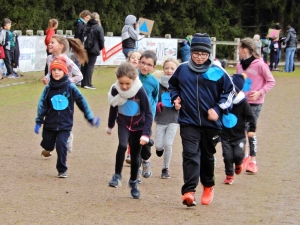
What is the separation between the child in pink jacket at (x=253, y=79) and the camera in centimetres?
969

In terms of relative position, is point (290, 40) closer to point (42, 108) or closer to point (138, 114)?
point (42, 108)

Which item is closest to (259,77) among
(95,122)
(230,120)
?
(230,120)

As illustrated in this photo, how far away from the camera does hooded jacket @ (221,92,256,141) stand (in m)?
8.98

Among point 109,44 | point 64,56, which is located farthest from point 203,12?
point 64,56

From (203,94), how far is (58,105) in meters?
2.17

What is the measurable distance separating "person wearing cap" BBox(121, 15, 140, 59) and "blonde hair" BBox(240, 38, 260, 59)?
407 inches

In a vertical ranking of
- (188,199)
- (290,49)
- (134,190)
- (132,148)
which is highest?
(132,148)

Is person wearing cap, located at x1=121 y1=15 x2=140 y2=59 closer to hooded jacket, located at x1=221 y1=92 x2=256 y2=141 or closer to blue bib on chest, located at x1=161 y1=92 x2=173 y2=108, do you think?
blue bib on chest, located at x1=161 y1=92 x2=173 y2=108

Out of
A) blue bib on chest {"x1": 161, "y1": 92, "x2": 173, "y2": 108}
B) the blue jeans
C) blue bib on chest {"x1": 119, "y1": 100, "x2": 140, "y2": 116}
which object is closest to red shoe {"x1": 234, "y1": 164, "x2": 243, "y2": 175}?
blue bib on chest {"x1": 161, "y1": 92, "x2": 173, "y2": 108}

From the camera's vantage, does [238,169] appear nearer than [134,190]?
No

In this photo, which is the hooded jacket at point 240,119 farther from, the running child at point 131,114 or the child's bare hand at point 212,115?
the child's bare hand at point 212,115

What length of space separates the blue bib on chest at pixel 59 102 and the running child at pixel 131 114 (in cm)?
98

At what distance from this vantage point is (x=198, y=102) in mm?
7371

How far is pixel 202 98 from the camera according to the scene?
24.2 ft
